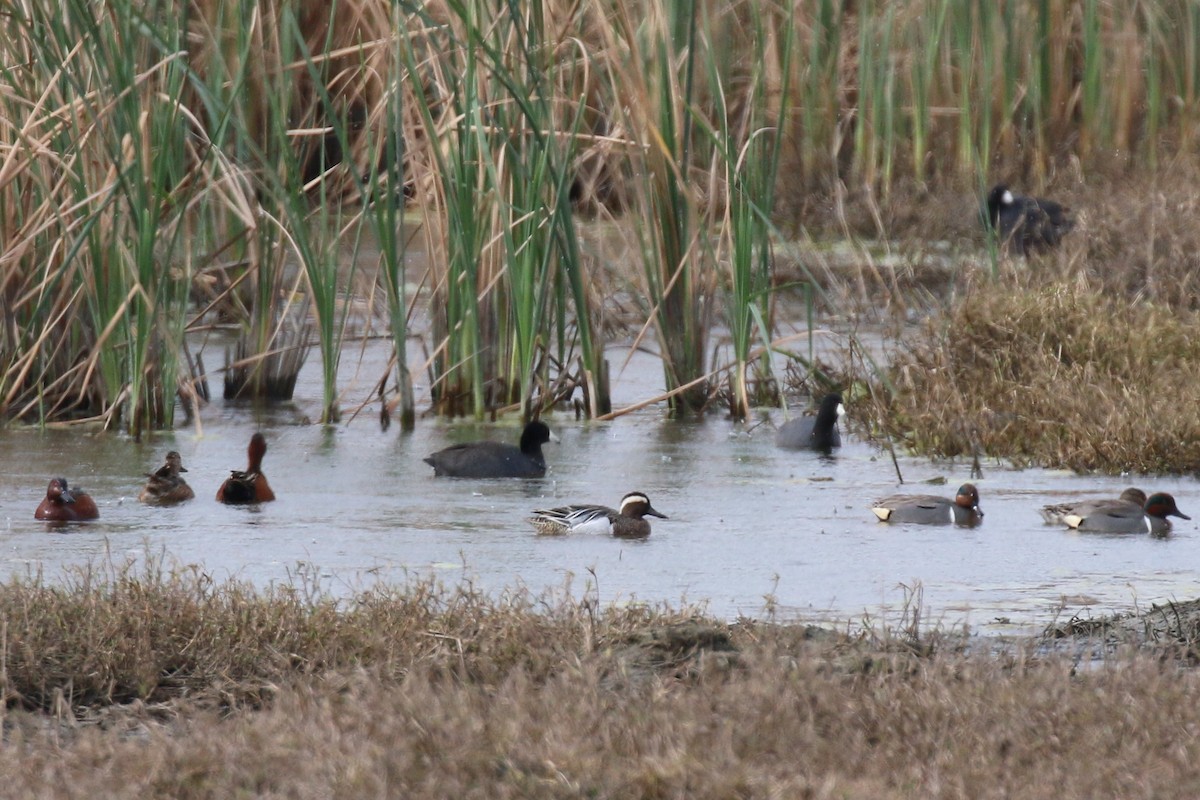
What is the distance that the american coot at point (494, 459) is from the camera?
950 cm

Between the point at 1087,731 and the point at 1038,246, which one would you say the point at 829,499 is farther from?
the point at 1038,246

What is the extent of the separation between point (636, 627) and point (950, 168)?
35.4ft

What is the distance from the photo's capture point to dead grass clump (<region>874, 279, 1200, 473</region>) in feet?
31.5

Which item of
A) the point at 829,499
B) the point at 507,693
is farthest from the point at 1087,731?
the point at 829,499

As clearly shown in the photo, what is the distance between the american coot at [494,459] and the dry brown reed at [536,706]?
11.2 ft

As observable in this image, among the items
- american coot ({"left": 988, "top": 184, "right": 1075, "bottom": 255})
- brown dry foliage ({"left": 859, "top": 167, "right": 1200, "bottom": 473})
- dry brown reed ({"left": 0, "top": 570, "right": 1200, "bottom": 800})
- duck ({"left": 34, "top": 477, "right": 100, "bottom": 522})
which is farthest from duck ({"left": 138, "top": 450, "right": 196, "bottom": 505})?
american coot ({"left": 988, "top": 184, "right": 1075, "bottom": 255})

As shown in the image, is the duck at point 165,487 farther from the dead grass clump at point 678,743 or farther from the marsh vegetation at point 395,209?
the dead grass clump at point 678,743

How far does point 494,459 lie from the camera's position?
9.54 m

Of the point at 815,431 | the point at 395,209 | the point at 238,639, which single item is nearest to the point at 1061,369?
the point at 815,431

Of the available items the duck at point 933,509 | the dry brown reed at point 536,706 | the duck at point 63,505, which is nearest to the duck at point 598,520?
the duck at point 933,509

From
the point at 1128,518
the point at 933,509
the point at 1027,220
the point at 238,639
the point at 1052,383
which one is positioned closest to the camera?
the point at 238,639

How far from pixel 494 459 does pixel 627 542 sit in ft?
5.50

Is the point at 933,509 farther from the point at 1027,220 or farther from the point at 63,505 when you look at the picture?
the point at 1027,220

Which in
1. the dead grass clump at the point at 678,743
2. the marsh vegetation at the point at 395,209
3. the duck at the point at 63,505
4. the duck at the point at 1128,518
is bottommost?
the dead grass clump at the point at 678,743
